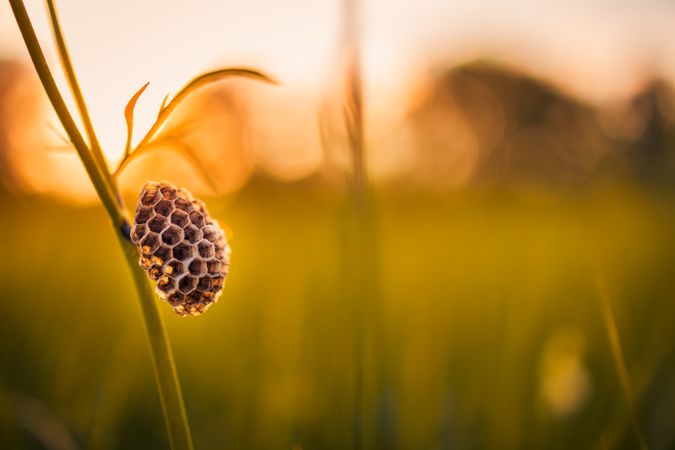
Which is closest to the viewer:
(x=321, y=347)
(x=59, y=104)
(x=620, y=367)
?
(x=59, y=104)

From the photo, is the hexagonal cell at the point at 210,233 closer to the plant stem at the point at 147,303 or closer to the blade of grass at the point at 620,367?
the plant stem at the point at 147,303

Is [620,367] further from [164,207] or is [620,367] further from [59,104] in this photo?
[59,104]

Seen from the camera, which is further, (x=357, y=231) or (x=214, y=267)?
(x=357, y=231)

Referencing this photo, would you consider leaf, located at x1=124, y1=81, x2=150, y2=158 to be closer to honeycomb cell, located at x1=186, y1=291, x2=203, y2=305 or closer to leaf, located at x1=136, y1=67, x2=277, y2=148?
leaf, located at x1=136, y1=67, x2=277, y2=148

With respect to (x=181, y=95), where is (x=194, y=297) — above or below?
below

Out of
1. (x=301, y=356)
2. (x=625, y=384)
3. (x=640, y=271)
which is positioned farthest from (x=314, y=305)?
(x=640, y=271)

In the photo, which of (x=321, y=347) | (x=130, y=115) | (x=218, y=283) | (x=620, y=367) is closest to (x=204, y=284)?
(x=218, y=283)

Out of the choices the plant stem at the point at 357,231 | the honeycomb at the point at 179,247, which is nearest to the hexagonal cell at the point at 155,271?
the honeycomb at the point at 179,247

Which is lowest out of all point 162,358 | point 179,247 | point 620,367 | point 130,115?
point 620,367
